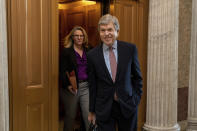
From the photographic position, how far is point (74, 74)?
374 centimetres

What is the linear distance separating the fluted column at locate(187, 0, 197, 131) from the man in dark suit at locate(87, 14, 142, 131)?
103 inches

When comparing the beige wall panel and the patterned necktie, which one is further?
the beige wall panel

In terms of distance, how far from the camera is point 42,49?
10.7 ft

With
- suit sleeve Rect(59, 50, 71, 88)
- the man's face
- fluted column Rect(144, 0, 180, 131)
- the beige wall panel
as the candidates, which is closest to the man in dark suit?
the man's face

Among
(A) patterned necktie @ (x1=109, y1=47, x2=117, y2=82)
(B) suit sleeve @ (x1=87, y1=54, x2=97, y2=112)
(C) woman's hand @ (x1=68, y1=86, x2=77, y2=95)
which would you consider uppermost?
(A) patterned necktie @ (x1=109, y1=47, x2=117, y2=82)

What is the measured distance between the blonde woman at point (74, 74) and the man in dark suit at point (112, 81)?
1107 mm

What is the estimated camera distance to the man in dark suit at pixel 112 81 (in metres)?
2.56

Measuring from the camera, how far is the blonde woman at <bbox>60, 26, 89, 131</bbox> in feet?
12.2

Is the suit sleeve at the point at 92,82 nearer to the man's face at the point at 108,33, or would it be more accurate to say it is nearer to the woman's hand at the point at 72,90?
the man's face at the point at 108,33

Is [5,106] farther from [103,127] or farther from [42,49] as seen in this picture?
[103,127]

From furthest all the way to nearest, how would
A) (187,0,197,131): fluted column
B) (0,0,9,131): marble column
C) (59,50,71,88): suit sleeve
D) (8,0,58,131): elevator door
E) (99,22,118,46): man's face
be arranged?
1. (187,0,197,131): fluted column
2. (59,50,71,88): suit sleeve
3. (8,0,58,131): elevator door
4. (0,0,9,131): marble column
5. (99,22,118,46): man's face

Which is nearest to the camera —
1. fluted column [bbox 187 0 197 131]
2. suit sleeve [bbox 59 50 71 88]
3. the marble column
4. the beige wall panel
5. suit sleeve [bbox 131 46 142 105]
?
suit sleeve [bbox 131 46 142 105]

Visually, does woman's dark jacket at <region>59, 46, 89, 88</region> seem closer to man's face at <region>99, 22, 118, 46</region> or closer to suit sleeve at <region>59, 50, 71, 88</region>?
suit sleeve at <region>59, 50, 71, 88</region>

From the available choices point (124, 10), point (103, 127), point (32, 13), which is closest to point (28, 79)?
point (32, 13)
